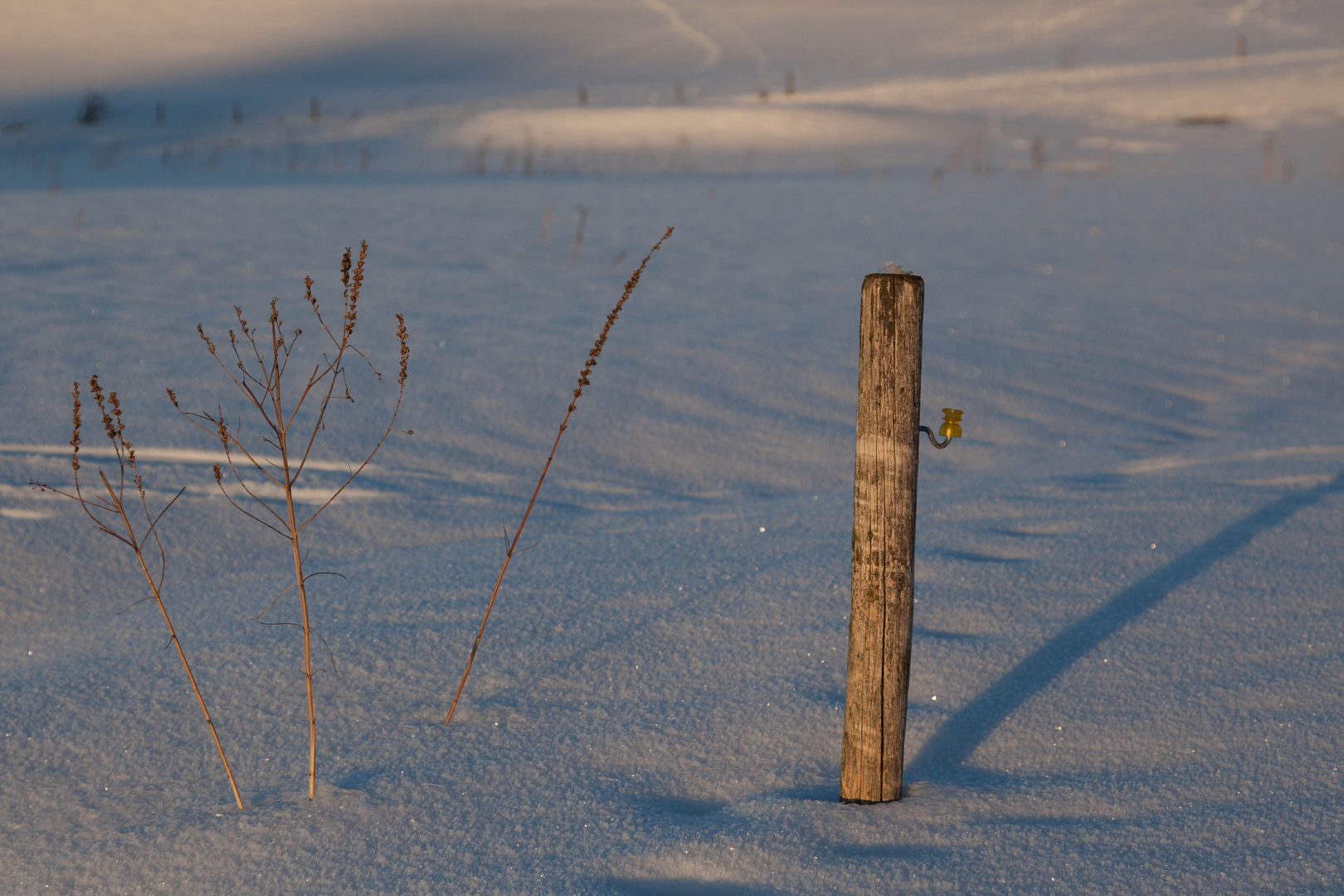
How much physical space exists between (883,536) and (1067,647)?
113 cm

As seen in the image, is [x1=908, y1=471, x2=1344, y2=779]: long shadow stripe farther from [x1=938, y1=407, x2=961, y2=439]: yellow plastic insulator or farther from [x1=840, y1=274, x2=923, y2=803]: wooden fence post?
[x1=938, y1=407, x2=961, y2=439]: yellow plastic insulator

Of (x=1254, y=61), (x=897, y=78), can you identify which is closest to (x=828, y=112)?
(x=897, y=78)

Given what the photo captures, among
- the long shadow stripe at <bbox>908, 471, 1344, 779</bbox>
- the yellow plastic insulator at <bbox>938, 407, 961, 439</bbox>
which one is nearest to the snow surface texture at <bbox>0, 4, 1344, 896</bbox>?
the long shadow stripe at <bbox>908, 471, 1344, 779</bbox>

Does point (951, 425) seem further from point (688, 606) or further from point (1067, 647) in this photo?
point (688, 606)

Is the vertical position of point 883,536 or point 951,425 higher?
point 951,425

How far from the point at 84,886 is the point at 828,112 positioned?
2238 centimetres

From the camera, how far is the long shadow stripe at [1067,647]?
2197mm

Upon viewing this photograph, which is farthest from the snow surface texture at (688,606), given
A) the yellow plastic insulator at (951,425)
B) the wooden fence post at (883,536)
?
the yellow plastic insulator at (951,425)

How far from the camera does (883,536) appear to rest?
179cm

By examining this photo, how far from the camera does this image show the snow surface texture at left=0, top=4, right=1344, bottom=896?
73.6 inches

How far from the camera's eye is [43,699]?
93.8 inches

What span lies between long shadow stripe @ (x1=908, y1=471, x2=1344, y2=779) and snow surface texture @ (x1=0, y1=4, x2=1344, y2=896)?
0.01 m

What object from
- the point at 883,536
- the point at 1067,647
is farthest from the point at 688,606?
the point at 883,536

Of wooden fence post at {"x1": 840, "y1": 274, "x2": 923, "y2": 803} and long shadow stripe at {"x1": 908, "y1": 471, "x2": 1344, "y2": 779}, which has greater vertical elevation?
wooden fence post at {"x1": 840, "y1": 274, "x2": 923, "y2": 803}
